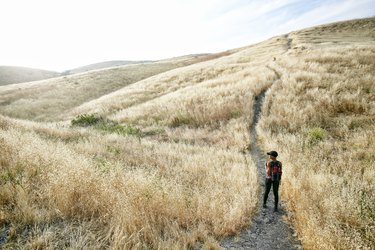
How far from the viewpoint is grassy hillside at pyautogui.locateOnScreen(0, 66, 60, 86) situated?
75481mm

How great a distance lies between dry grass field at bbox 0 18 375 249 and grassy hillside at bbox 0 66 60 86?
71071mm

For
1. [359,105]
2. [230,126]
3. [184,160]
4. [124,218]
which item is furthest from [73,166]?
[359,105]

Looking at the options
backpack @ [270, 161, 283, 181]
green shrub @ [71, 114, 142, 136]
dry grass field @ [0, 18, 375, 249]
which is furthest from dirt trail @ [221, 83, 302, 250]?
green shrub @ [71, 114, 142, 136]

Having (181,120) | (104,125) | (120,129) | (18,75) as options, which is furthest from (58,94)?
(18,75)

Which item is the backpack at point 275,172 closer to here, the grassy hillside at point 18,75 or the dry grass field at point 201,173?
the dry grass field at point 201,173

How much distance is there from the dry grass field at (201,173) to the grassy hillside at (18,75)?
71071mm

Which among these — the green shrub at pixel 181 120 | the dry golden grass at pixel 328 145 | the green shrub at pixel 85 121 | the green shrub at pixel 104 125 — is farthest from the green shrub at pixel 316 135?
the green shrub at pixel 85 121

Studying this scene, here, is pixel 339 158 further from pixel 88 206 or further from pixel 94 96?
pixel 94 96

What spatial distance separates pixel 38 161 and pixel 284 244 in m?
5.20

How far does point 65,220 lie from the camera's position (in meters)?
4.49

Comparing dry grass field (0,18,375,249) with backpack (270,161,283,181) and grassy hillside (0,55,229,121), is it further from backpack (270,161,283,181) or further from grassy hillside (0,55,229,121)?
grassy hillside (0,55,229,121)

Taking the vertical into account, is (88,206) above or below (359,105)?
above

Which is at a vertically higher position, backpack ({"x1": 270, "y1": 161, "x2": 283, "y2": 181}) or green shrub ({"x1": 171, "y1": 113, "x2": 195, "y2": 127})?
backpack ({"x1": 270, "y1": 161, "x2": 283, "y2": 181})

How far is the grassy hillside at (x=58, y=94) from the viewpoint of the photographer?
96.5ft
